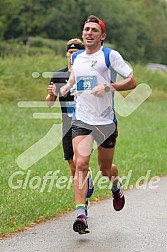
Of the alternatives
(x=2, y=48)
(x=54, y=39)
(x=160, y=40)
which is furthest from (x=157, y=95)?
(x=160, y=40)

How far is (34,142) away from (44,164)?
13.5 ft

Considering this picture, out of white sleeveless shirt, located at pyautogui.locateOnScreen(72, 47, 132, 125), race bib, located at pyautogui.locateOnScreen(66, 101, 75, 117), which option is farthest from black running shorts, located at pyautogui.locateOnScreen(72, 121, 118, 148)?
race bib, located at pyautogui.locateOnScreen(66, 101, 75, 117)

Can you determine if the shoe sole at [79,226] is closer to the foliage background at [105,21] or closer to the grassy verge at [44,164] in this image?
the grassy verge at [44,164]

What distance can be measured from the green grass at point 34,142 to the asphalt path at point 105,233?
0.31 meters

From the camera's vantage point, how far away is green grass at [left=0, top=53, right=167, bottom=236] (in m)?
9.04

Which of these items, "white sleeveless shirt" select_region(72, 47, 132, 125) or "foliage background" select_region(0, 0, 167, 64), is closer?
"white sleeveless shirt" select_region(72, 47, 132, 125)

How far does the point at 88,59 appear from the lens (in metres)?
7.52

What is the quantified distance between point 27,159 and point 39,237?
7.01m

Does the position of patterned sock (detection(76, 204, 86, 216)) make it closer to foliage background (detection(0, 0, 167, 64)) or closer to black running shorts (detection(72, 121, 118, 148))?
black running shorts (detection(72, 121, 118, 148))

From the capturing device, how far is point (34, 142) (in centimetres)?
1770

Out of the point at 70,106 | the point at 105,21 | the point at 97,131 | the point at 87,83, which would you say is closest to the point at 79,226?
the point at 97,131

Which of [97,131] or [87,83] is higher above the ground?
[87,83]

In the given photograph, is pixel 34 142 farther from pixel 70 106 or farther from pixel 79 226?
pixel 79 226

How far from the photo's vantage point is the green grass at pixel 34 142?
9039mm
